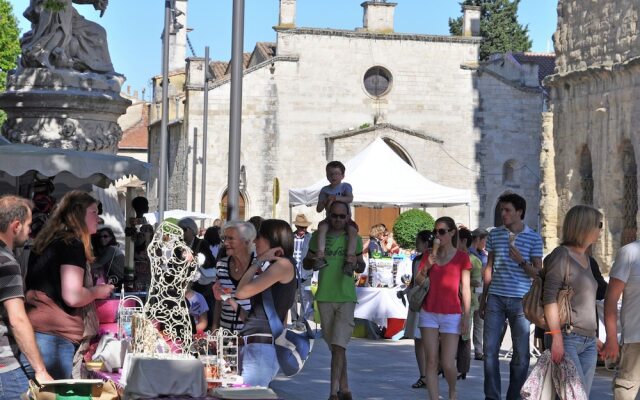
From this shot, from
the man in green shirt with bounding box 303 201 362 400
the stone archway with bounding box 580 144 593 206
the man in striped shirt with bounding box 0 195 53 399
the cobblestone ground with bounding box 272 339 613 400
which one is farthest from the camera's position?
the stone archway with bounding box 580 144 593 206

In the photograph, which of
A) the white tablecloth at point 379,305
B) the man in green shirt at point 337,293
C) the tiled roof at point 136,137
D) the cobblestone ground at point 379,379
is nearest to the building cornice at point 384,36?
the tiled roof at point 136,137

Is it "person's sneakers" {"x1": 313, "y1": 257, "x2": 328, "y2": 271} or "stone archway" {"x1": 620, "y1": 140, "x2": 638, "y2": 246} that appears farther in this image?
"stone archway" {"x1": 620, "y1": 140, "x2": 638, "y2": 246}

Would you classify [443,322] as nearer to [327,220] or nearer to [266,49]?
[327,220]

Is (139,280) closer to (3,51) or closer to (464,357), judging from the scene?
(464,357)

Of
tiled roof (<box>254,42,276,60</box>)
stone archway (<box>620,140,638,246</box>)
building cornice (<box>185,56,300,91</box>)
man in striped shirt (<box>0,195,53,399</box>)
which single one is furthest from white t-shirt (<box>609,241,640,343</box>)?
tiled roof (<box>254,42,276,60</box>)

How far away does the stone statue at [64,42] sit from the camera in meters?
14.8

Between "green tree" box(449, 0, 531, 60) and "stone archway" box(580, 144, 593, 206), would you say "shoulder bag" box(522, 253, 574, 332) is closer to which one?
"stone archway" box(580, 144, 593, 206)

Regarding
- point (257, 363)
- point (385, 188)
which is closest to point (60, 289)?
point (257, 363)

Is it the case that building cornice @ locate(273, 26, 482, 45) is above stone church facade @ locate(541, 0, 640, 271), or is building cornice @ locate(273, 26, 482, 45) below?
above

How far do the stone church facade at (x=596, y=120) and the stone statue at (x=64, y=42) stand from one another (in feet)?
52.4

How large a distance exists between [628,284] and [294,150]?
1553 inches

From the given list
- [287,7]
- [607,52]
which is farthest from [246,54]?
[607,52]

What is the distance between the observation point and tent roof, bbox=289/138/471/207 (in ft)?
78.4

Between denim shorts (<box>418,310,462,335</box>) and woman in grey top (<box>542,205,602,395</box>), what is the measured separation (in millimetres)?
2676
